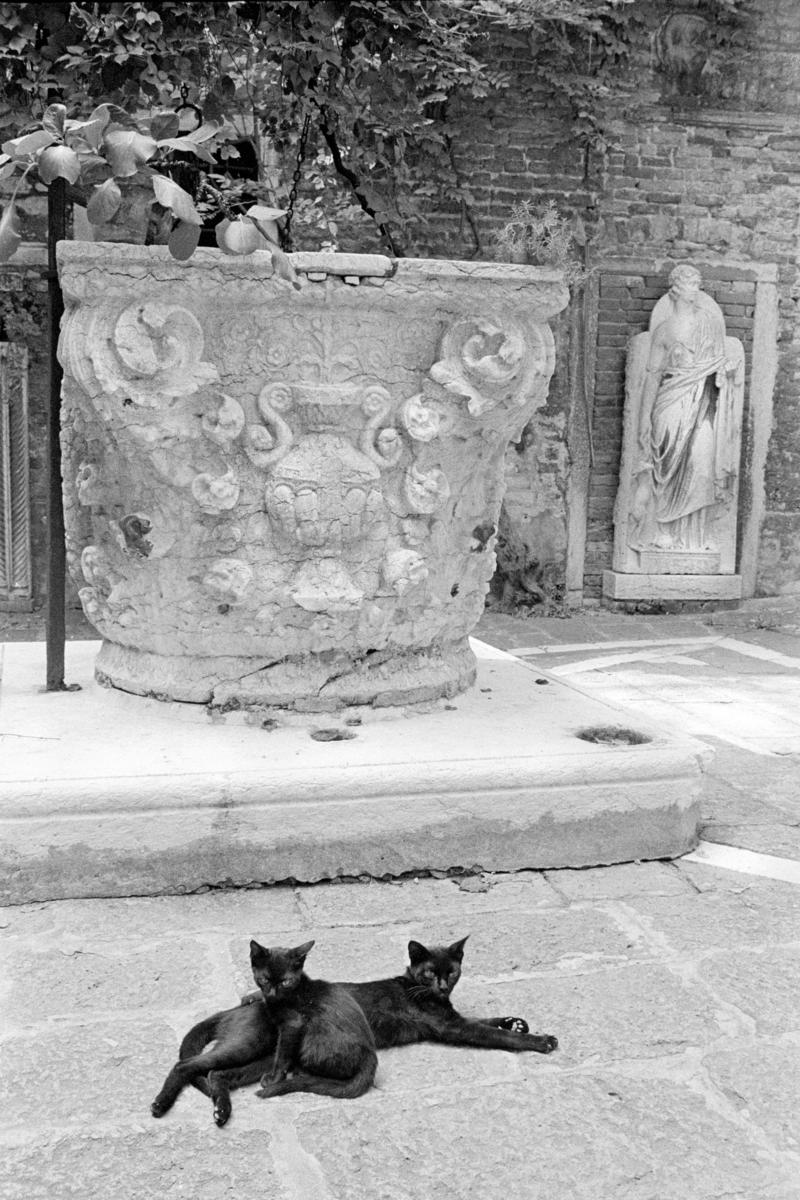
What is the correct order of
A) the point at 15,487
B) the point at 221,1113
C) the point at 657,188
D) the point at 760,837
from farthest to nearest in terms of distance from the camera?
the point at 657,188, the point at 15,487, the point at 760,837, the point at 221,1113

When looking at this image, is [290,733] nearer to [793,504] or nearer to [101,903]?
[101,903]

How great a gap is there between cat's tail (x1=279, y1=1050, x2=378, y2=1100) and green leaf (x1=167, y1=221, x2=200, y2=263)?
1.77 m

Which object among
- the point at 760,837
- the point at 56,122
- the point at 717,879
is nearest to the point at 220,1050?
the point at 717,879

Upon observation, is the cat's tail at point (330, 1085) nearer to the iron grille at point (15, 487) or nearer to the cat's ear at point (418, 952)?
the cat's ear at point (418, 952)

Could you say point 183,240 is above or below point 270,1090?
above

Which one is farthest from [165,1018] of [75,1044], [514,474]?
[514,474]

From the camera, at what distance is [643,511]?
8352 millimetres

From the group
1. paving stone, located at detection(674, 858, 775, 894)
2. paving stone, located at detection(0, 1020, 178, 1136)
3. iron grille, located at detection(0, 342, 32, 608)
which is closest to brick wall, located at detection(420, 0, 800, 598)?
iron grille, located at detection(0, 342, 32, 608)

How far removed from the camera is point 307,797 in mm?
2857

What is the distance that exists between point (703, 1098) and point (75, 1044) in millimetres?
1065

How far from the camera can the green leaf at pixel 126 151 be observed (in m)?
2.54

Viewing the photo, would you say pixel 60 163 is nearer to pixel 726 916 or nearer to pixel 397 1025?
pixel 397 1025

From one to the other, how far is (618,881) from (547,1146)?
1.17 meters

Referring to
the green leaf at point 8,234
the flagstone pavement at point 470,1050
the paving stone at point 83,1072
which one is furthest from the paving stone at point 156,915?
the green leaf at point 8,234
